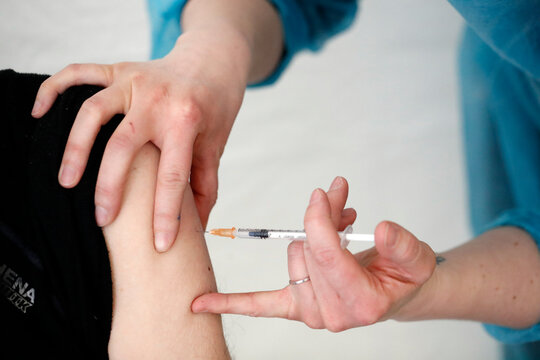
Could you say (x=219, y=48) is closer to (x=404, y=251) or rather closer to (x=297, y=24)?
(x=297, y=24)

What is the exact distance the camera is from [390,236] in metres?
0.56

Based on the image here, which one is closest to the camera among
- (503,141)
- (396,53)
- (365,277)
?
(365,277)

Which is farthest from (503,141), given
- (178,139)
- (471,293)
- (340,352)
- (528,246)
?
(178,139)

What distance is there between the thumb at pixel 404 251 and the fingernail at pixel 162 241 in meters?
0.26

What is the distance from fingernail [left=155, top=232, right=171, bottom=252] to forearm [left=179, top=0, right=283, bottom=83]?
1.27 ft

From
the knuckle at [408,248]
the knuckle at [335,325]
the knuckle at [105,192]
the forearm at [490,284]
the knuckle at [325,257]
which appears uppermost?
the knuckle at [105,192]

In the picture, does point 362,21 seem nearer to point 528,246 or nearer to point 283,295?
point 528,246

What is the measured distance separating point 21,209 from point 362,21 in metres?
1.66

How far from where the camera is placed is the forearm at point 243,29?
91cm

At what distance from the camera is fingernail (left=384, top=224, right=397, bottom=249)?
56cm

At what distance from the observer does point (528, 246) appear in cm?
102

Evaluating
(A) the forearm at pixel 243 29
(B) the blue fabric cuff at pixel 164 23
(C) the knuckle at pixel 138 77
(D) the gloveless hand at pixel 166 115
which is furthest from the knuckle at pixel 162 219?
(B) the blue fabric cuff at pixel 164 23

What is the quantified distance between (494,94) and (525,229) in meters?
0.36

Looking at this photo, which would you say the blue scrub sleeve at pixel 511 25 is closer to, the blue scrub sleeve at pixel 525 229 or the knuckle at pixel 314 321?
the blue scrub sleeve at pixel 525 229
